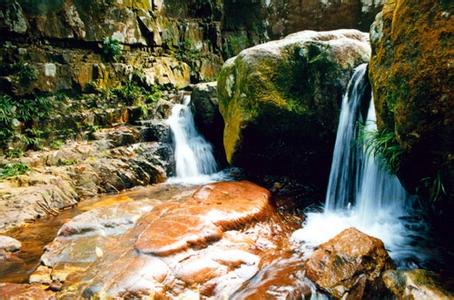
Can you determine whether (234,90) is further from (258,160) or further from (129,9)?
(129,9)

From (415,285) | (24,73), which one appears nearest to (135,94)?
(24,73)

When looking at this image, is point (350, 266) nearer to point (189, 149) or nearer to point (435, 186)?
point (435, 186)

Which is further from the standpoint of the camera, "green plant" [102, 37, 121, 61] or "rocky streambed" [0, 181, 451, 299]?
"green plant" [102, 37, 121, 61]

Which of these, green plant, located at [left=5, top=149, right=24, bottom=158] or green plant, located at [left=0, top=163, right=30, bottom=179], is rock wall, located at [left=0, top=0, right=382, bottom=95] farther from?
green plant, located at [left=0, top=163, right=30, bottom=179]

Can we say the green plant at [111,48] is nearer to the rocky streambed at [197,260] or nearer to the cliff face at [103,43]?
the cliff face at [103,43]

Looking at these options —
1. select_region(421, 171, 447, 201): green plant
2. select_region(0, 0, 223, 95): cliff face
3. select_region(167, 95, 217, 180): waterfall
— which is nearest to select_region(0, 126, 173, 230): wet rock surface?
select_region(167, 95, 217, 180): waterfall

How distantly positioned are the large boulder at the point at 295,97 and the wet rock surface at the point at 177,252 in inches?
66.9

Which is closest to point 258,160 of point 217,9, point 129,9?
point 129,9

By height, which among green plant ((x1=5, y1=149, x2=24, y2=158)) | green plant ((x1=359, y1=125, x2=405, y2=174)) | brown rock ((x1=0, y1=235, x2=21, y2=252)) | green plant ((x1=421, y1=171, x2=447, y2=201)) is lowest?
brown rock ((x1=0, y1=235, x2=21, y2=252))

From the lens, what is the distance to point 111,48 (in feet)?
33.5

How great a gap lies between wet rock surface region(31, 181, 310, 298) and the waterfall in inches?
125

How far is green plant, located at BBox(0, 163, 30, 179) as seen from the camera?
675 centimetres

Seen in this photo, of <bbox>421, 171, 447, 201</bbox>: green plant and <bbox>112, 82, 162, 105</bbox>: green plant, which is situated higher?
<bbox>112, 82, 162, 105</bbox>: green plant

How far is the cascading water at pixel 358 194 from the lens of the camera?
179 inches
